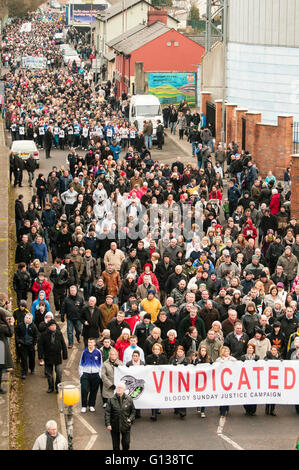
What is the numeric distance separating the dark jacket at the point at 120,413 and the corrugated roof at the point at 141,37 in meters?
48.2

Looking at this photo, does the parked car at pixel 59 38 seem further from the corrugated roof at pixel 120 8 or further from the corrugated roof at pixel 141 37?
the corrugated roof at pixel 141 37

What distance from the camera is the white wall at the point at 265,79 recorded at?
127ft

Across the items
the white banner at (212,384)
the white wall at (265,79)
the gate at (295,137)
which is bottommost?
the white banner at (212,384)

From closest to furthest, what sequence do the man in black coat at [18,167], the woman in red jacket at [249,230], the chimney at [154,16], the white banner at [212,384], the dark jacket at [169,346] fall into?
the white banner at [212,384], the dark jacket at [169,346], the woman in red jacket at [249,230], the man in black coat at [18,167], the chimney at [154,16]

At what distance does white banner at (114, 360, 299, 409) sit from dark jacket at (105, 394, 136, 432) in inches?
63.3

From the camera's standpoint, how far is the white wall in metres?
38.8

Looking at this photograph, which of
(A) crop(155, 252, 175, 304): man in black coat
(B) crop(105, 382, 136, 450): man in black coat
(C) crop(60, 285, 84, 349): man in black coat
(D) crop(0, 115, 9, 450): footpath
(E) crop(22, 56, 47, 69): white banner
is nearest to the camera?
(B) crop(105, 382, 136, 450): man in black coat

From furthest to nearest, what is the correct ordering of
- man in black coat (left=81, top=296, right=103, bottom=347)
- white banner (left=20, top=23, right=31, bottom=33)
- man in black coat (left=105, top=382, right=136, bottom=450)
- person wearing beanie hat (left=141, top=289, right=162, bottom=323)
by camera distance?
1. white banner (left=20, top=23, right=31, bottom=33)
2. person wearing beanie hat (left=141, top=289, right=162, bottom=323)
3. man in black coat (left=81, top=296, right=103, bottom=347)
4. man in black coat (left=105, top=382, right=136, bottom=450)

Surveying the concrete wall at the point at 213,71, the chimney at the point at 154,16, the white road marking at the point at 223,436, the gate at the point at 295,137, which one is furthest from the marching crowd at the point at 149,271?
the chimney at the point at 154,16

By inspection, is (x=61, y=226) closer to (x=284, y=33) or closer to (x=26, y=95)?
(x=284, y=33)

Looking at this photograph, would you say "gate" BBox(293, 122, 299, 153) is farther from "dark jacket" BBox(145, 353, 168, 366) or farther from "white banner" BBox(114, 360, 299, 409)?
"dark jacket" BBox(145, 353, 168, 366)

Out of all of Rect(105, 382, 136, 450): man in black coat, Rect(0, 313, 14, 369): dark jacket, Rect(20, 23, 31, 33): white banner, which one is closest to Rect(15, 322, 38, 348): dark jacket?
Rect(0, 313, 14, 369): dark jacket

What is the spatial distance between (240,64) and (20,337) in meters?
26.7

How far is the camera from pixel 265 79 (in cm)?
4031
